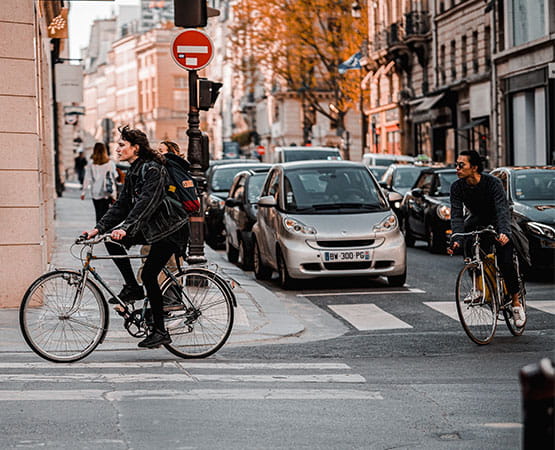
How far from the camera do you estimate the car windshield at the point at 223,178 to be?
1027 inches

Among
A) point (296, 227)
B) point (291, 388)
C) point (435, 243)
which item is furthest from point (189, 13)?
point (435, 243)

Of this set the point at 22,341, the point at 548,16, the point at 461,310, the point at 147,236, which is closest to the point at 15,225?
the point at 22,341

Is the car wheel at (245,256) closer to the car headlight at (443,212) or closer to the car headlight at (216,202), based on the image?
the car headlight at (443,212)

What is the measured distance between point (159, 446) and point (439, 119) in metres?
49.0

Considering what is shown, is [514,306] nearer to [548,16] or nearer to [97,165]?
[97,165]

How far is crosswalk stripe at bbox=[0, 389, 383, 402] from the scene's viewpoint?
24.9 feet

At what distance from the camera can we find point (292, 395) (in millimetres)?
7715

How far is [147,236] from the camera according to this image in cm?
943

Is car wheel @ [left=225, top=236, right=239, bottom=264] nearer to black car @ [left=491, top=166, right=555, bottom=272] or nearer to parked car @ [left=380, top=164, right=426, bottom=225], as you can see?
black car @ [left=491, top=166, right=555, bottom=272]

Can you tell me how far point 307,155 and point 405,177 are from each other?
10.5ft

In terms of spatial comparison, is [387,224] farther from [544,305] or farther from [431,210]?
[431,210]

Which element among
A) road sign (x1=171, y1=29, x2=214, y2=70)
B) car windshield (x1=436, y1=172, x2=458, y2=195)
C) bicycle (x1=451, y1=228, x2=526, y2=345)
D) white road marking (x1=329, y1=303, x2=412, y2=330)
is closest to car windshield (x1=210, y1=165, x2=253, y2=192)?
car windshield (x1=436, y1=172, x2=458, y2=195)

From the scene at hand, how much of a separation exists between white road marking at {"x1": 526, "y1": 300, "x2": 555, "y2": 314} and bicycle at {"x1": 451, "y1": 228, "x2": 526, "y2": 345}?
2.46 m

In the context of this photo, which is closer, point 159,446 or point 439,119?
point 159,446
